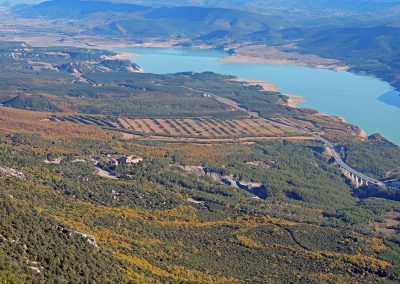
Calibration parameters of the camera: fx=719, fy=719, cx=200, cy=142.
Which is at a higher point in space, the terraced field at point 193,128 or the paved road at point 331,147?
the terraced field at point 193,128

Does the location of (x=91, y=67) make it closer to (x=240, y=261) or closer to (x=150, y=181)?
(x=150, y=181)

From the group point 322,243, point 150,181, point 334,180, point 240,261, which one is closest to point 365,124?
point 334,180

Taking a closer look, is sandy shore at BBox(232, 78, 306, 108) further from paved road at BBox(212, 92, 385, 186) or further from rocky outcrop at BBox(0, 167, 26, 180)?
rocky outcrop at BBox(0, 167, 26, 180)

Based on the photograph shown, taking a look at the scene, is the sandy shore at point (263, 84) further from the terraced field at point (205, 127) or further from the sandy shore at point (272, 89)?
the terraced field at point (205, 127)

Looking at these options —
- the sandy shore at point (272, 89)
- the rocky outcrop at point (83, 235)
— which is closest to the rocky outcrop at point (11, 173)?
the rocky outcrop at point (83, 235)

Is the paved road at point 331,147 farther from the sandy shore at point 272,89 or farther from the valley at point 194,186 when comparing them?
the sandy shore at point 272,89

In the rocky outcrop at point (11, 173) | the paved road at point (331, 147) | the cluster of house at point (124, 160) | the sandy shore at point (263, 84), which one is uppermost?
the rocky outcrop at point (11, 173)

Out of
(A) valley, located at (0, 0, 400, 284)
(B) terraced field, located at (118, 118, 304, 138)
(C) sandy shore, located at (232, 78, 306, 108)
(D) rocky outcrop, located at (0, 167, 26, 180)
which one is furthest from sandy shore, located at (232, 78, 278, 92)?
(D) rocky outcrop, located at (0, 167, 26, 180)

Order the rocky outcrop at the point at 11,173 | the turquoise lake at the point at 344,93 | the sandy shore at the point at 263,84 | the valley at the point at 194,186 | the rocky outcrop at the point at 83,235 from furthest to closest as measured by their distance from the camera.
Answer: the sandy shore at the point at 263,84 → the turquoise lake at the point at 344,93 → the rocky outcrop at the point at 11,173 → the valley at the point at 194,186 → the rocky outcrop at the point at 83,235

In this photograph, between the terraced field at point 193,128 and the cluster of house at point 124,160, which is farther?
the terraced field at point 193,128

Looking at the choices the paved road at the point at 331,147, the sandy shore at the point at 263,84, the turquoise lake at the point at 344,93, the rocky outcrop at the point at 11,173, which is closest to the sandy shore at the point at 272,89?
the sandy shore at the point at 263,84

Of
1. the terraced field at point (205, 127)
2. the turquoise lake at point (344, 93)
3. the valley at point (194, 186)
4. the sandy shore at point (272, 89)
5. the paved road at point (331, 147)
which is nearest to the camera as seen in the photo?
the valley at point (194, 186)
